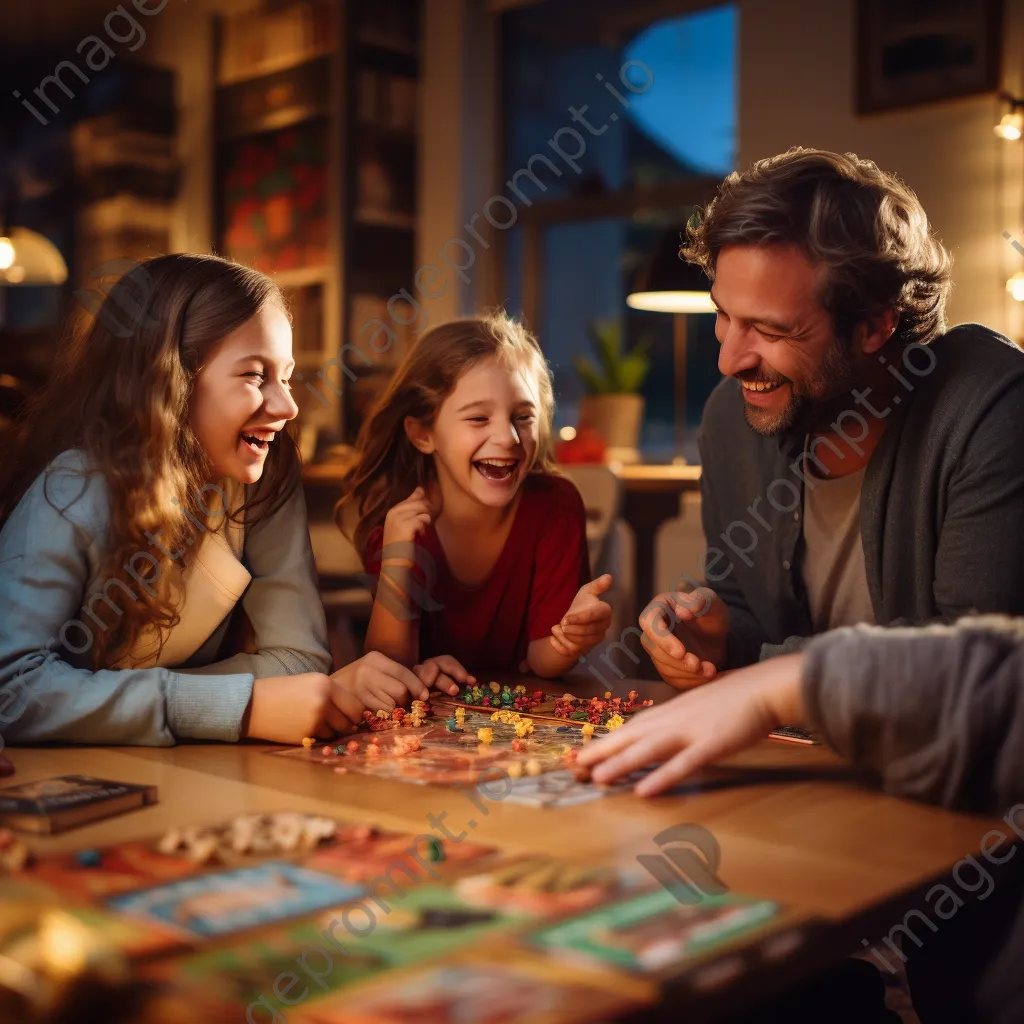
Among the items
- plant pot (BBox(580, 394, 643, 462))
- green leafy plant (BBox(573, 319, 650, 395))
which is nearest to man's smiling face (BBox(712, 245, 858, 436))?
plant pot (BBox(580, 394, 643, 462))

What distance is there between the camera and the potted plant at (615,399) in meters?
4.59

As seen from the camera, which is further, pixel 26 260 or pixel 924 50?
pixel 26 260

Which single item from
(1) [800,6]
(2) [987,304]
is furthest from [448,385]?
(1) [800,6]

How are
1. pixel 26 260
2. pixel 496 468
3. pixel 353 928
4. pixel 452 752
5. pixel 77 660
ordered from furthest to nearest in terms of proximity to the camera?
pixel 26 260 < pixel 496 468 < pixel 77 660 < pixel 452 752 < pixel 353 928

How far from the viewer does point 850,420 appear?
1.59 meters

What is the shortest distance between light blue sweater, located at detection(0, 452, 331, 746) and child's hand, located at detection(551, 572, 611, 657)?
34 centimetres

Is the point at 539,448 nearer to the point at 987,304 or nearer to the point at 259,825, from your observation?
the point at 259,825

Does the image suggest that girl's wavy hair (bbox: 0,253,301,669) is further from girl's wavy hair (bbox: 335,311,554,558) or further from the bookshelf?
the bookshelf

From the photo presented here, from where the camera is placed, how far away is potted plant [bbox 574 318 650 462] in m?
4.59

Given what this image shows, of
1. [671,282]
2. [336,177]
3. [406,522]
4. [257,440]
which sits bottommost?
[406,522]

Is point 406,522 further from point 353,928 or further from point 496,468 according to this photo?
point 353,928

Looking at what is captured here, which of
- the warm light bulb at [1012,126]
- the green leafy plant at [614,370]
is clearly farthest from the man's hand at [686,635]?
the green leafy plant at [614,370]

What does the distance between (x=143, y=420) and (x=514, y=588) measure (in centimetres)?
79

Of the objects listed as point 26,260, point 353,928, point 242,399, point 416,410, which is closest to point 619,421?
point 416,410
